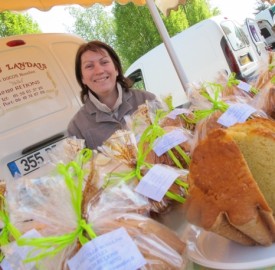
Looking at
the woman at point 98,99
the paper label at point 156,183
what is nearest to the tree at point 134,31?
the woman at point 98,99

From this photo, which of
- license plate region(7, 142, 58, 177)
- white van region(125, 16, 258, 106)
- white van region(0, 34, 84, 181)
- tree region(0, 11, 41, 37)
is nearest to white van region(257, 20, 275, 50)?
white van region(125, 16, 258, 106)

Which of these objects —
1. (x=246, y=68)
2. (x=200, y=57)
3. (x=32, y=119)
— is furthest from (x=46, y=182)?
(x=200, y=57)

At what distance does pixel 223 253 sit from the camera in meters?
0.85

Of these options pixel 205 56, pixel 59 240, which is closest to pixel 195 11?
pixel 205 56

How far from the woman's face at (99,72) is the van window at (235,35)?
13.8ft

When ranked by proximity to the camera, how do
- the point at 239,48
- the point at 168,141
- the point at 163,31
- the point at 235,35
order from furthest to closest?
the point at 235,35 → the point at 239,48 → the point at 163,31 → the point at 168,141

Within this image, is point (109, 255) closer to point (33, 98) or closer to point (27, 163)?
point (27, 163)

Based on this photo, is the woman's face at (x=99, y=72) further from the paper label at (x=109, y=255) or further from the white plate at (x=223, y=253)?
the paper label at (x=109, y=255)

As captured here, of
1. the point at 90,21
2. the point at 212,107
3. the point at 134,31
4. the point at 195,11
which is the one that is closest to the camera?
the point at 212,107

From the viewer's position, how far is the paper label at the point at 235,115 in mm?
1211

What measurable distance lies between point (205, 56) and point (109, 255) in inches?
251

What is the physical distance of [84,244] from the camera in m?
0.73

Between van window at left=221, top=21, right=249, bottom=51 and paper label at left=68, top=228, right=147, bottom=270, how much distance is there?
6080 millimetres

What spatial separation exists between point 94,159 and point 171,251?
1.28 ft
